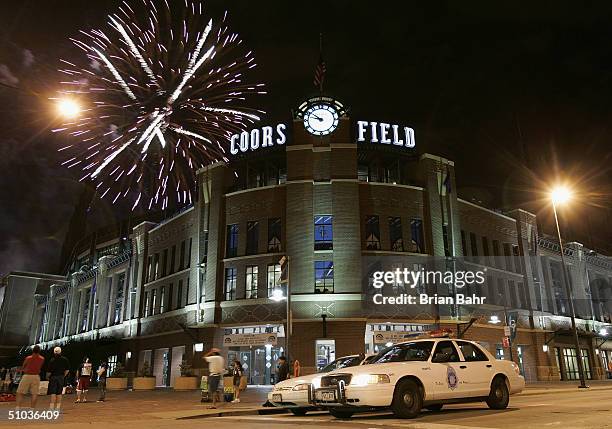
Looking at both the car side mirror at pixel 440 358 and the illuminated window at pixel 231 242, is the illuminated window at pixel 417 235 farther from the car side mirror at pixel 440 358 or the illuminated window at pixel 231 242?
the car side mirror at pixel 440 358

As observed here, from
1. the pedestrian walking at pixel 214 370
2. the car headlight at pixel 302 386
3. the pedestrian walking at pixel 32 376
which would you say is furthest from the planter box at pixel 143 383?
the car headlight at pixel 302 386

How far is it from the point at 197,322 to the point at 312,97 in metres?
18.2

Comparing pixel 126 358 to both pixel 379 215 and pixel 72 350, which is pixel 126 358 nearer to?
→ pixel 72 350

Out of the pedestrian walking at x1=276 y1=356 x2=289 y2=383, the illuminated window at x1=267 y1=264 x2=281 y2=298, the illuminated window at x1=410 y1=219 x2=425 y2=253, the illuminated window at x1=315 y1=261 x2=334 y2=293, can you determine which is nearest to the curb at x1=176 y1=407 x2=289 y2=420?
the pedestrian walking at x1=276 y1=356 x2=289 y2=383

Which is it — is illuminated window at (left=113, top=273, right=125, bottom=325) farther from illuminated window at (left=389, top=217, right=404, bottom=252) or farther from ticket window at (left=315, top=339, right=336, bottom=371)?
illuminated window at (left=389, top=217, right=404, bottom=252)

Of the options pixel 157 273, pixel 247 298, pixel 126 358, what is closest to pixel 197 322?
pixel 247 298

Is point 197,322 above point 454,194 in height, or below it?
below

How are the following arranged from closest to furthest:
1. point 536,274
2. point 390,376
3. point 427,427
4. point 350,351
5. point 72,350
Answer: point 427,427, point 390,376, point 350,351, point 536,274, point 72,350

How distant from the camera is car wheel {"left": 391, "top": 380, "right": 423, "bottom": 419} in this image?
10.5m

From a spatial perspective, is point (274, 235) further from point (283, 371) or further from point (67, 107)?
point (67, 107)

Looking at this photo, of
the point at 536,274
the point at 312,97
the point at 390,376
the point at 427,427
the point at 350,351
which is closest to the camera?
the point at 427,427

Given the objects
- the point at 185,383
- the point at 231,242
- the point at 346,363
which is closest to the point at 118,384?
the point at 185,383

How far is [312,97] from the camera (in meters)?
38.6

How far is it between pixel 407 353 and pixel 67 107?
33.6 feet
